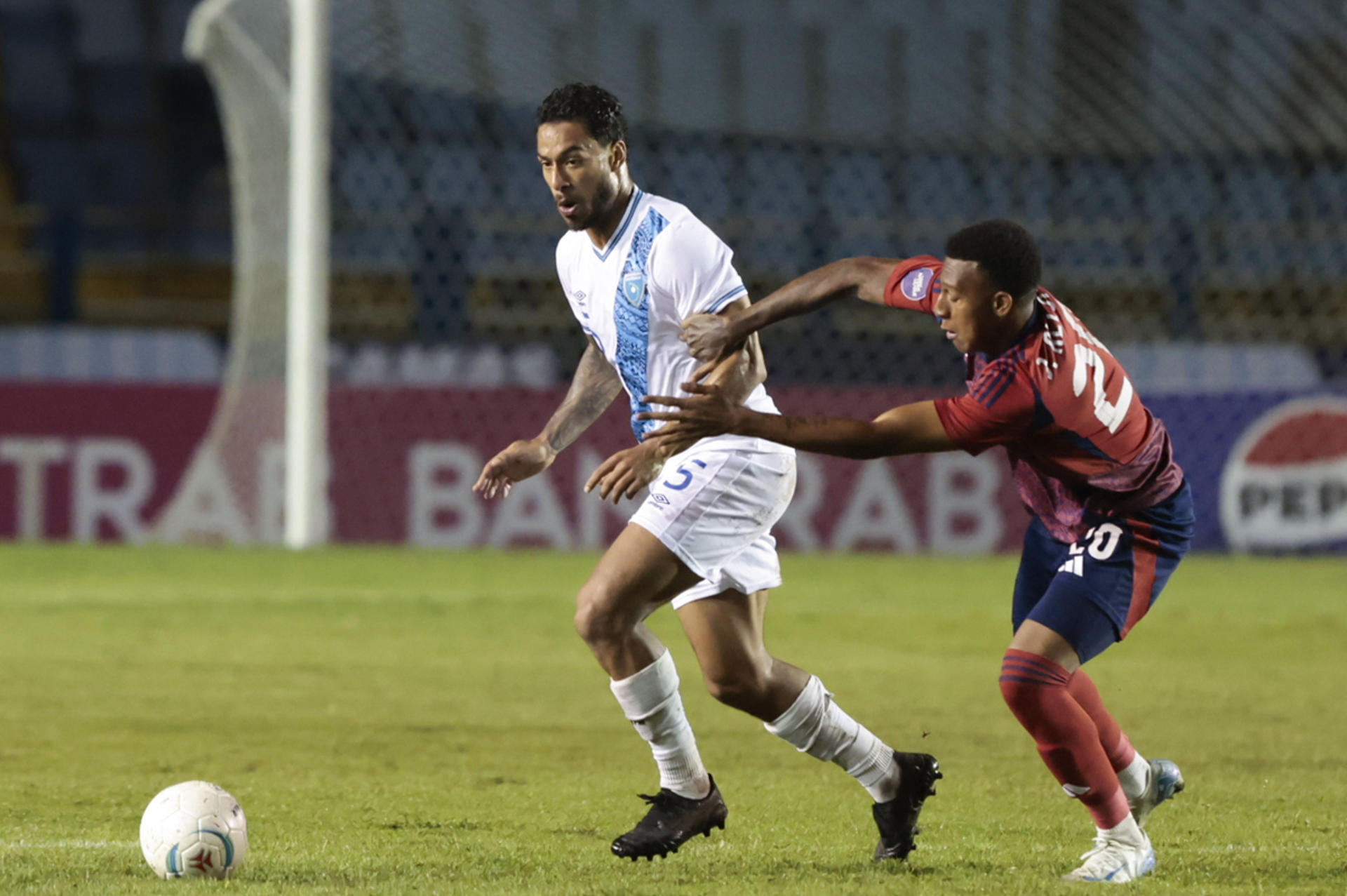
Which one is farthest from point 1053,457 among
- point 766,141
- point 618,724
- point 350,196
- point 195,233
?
point 195,233

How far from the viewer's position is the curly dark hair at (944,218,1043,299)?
4.48 meters

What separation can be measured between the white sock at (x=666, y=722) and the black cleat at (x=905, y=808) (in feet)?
1.51

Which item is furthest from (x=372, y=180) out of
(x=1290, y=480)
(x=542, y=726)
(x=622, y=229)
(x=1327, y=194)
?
(x=622, y=229)

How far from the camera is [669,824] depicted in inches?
194

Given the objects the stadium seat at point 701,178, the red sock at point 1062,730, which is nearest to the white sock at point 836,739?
the red sock at point 1062,730

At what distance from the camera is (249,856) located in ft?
15.7

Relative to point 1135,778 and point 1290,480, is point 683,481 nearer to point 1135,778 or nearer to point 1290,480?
point 1135,778

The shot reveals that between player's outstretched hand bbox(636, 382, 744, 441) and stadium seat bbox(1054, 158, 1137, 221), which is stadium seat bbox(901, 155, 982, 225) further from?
player's outstretched hand bbox(636, 382, 744, 441)

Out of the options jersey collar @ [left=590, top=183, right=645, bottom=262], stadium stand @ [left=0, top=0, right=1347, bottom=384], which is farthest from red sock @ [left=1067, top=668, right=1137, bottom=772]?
stadium stand @ [left=0, top=0, right=1347, bottom=384]

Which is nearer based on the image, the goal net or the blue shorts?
the blue shorts

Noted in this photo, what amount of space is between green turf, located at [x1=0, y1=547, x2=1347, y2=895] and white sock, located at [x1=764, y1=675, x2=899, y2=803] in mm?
203

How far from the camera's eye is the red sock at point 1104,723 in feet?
16.7

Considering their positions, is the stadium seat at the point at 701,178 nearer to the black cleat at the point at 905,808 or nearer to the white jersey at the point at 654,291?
the white jersey at the point at 654,291

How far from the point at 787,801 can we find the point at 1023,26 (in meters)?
10.9
